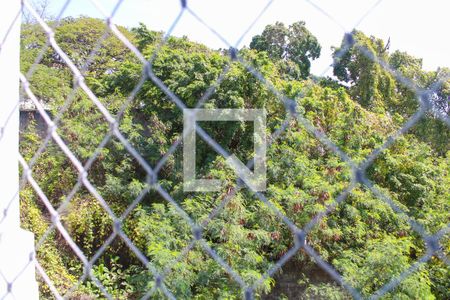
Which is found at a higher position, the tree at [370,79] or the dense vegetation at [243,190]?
the tree at [370,79]

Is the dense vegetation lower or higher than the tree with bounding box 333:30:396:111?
lower

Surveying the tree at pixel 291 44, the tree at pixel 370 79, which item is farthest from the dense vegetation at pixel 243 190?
the tree at pixel 291 44

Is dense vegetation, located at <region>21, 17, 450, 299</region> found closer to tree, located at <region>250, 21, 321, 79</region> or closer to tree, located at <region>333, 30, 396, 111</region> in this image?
tree, located at <region>333, 30, 396, 111</region>

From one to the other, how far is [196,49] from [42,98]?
1.49 meters

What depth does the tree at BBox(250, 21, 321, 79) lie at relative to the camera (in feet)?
16.5

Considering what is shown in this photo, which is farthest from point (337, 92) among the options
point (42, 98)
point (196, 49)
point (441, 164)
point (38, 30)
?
point (38, 30)

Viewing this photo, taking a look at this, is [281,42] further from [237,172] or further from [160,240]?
[160,240]

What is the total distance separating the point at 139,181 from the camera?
142 inches

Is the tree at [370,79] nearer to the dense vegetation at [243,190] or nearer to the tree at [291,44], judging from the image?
the dense vegetation at [243,190]

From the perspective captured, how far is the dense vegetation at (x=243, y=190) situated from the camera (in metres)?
2.63

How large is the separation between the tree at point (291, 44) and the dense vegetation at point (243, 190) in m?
0.47

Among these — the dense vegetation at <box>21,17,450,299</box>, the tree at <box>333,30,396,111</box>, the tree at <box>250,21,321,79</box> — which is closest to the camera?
the dense vegetation at <box>21,17,450,299</box>

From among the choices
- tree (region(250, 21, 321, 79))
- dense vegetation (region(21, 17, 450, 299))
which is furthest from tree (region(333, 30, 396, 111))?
tree (region(250, 21, 321, 79))

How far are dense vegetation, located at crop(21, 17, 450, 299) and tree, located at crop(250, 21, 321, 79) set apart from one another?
1.54ft
